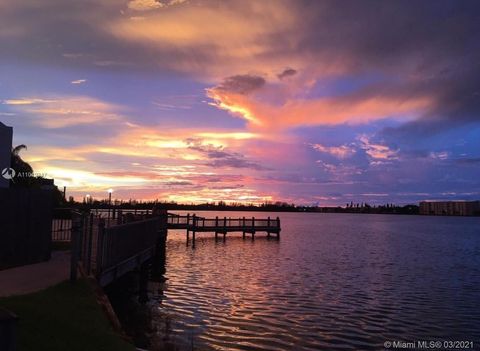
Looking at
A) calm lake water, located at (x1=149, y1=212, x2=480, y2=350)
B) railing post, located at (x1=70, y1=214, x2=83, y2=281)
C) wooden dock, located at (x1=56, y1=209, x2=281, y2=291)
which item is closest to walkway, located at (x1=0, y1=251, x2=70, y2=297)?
railing post, located at (x1=70, y1=214, x2=83, y2=281)

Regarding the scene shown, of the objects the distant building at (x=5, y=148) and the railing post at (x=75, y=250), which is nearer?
the railing post at (x=75, y=250)

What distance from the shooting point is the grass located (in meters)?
7.50

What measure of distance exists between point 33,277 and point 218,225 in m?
47.2

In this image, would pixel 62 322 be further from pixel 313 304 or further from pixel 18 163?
pixel 18 163

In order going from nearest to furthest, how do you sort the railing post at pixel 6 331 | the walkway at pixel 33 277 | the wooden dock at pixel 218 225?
the railing post at pixel 6 331 < the walkway at pixel 33 277 < the wooden dock at pixel 218 225

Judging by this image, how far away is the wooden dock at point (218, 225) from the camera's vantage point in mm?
55812

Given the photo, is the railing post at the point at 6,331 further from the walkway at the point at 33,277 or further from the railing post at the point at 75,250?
the railing post at the point at 75,250

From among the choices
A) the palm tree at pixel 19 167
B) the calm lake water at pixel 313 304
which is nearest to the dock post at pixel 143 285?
the calm lake water at pixel 313 304

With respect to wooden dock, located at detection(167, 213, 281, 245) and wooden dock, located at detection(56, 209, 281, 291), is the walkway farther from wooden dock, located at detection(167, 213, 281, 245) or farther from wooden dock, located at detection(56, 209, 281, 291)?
wooden dock, located at detection(167, 213, 281, 245)

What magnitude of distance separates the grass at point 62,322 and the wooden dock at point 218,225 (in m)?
42.8

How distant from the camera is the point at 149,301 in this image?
1870 centimetres

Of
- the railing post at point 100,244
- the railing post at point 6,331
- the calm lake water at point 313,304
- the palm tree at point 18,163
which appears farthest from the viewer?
the palm tree at point 18,163

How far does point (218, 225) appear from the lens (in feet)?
195

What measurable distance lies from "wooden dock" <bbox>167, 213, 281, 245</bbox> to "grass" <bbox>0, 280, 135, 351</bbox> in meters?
42.8
